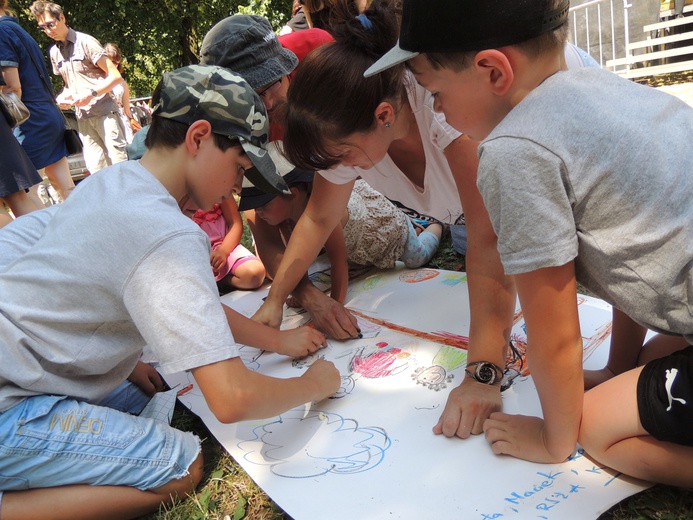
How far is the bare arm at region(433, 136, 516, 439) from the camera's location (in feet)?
4.23

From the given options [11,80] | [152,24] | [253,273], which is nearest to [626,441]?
[253,273]

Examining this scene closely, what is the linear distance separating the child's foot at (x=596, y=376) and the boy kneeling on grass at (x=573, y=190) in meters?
0.26

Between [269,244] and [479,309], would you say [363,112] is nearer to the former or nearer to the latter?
[479,309]

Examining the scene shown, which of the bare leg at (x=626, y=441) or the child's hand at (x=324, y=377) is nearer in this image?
the bare leg at (x=626, y=441)

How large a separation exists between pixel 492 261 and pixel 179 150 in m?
0.73

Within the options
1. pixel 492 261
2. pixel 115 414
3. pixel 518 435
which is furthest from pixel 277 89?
pixel 518 435

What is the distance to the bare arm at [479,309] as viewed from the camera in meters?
1.29

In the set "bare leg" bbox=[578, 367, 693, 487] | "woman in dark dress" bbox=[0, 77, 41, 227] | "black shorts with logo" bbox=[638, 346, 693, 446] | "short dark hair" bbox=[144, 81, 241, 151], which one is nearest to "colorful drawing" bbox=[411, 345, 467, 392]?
"bare leg" bbox=[578, 367, 693, 487]

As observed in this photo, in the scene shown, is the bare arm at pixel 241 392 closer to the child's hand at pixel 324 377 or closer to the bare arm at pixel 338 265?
the child's hand at pixel 324 377

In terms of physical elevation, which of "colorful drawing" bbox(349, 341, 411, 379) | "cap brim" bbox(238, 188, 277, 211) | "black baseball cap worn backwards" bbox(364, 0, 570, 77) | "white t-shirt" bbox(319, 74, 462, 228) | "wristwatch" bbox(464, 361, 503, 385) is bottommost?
"colorful drawing" bbox(349, 341, 411, 379)

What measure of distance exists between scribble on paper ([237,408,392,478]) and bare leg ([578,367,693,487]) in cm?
42

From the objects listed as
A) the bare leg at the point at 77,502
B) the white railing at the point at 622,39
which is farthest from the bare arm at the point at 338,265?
the white railing at the point at 622,39

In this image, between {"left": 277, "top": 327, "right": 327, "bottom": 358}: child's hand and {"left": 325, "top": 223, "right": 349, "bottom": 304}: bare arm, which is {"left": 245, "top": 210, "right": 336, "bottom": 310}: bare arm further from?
{"left": 277, "top": 327, "right": 327, "bottom": 358}: child's hand

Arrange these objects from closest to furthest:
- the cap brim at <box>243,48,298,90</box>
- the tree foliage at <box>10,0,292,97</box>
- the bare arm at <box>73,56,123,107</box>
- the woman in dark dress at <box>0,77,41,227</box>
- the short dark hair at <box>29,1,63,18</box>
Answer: the cap brim at <box>243,48,298,90</box> < the woman in dark dress at <box>0,77,41,227</box> < the short dark hair at <box>29,1,63,18</box> < the bare arm at <box>73,56,123,107</box> < the tree foliage at <box>10,0,292,97</box>
